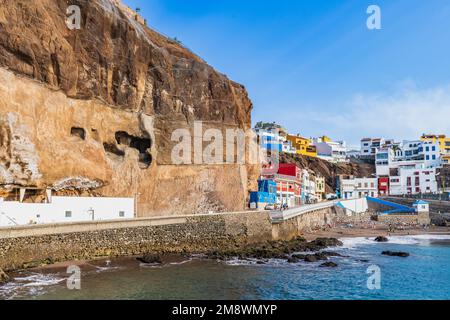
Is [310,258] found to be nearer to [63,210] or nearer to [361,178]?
[63,210]

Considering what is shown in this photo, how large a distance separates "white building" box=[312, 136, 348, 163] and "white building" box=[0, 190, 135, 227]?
8225 centimetres

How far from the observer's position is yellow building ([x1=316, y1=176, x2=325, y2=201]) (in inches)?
3471

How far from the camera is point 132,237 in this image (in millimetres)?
29172

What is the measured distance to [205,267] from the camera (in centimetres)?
2598

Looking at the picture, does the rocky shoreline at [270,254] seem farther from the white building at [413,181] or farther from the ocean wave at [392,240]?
the white building at [413,181]

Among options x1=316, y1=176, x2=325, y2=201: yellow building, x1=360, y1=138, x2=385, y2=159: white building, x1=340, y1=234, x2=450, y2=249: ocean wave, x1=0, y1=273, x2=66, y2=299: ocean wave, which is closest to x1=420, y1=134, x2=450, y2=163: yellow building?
x1=360, y1=138, x2=385, y2=159: white building

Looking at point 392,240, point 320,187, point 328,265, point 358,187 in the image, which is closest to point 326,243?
point 328,265

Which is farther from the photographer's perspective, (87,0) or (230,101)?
(230,101)

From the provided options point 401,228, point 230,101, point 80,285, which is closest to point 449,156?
Result: point 401,228

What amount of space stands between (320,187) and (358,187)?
9335 millimetres

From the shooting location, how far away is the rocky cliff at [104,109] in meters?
27.3
